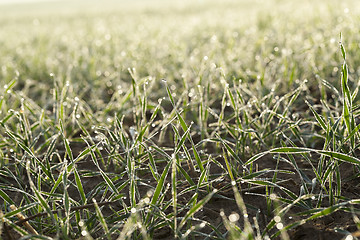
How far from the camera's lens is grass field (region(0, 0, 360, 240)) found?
3.41 ft

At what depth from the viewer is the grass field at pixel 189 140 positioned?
40.9 inches

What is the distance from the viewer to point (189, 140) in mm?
1307

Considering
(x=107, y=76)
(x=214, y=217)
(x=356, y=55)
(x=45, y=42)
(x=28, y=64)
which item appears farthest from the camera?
(x=45, y=42)

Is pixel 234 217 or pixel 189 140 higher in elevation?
pixel 189 140

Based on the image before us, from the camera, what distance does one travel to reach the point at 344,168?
1271 millimetres

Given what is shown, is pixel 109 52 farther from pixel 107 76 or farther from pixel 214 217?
pixel 214 217

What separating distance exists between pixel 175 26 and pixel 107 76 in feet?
7.27

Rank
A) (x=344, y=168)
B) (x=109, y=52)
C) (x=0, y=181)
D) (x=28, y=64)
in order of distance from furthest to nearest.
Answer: (x=109, y=52) < (x=28, y=64) < (x=0, y=181) < (x=344, y=168)

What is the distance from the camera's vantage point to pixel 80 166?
1.49 metres

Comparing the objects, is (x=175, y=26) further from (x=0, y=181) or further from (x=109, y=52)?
(x=0, y=181)

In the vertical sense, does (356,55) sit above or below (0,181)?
above

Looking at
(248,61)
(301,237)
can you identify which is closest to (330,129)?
(301,237)

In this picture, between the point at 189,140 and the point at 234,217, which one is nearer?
the point at 234,217

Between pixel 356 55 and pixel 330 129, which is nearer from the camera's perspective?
pixel 330 129
